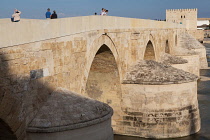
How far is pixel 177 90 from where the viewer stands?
1103cm

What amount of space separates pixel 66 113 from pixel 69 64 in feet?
4.96

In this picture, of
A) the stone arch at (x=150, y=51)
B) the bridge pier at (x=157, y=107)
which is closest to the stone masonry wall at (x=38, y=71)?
the bridge pier at (x=157, y=107)

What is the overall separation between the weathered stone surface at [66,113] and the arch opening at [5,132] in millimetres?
320

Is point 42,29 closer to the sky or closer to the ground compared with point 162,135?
closer to the sky

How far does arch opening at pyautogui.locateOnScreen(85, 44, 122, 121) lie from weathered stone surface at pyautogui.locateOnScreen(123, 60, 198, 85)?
0.46m

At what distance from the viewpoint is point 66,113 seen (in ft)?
19.4

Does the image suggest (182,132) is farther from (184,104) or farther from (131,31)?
(131,31)

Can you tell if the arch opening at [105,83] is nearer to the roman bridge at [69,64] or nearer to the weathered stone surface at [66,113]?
the roman bridge at [69,64]

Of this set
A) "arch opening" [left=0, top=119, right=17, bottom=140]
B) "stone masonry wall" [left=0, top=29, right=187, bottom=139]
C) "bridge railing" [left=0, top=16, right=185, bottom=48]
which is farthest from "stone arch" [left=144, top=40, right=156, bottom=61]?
"arch opening" [left=0, top=119, right=17, bottom=140]

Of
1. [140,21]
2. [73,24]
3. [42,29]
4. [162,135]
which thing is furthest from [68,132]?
[140,21]

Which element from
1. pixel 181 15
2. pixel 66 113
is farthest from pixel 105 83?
pixel 181 15

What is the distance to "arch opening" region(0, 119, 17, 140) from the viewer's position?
16.8 feet

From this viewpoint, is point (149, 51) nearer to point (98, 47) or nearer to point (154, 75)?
point (154, 75)

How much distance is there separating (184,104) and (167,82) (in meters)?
1.04
